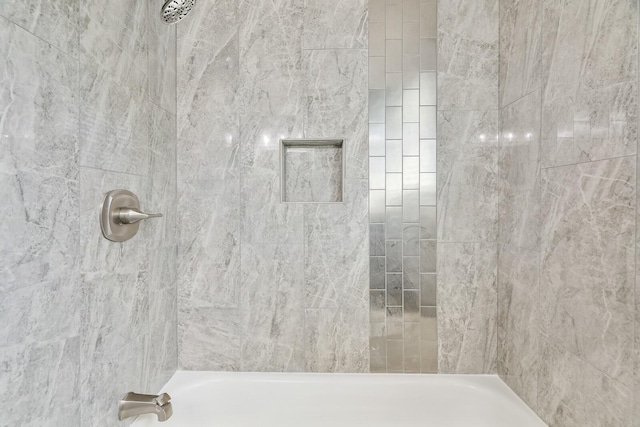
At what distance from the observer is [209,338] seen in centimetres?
175

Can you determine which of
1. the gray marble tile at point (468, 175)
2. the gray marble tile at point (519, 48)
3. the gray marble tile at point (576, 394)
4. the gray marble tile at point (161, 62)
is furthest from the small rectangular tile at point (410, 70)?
the gray marble tile at point (576, 394)

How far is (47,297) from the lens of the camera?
0.90 m

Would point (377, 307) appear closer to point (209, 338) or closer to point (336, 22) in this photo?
point (209, 338)

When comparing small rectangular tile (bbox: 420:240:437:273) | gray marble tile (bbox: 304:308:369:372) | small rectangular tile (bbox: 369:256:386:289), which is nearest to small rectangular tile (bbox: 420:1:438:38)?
small rectangular tile (bbox: 420:240:437:273)

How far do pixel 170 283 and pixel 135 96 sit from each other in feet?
2.74

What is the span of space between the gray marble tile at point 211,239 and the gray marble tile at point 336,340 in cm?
41

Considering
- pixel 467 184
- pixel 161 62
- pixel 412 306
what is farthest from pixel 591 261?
pixel 161 62

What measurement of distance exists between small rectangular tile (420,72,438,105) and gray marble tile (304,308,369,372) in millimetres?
1050

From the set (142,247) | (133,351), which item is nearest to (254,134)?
(142,247)

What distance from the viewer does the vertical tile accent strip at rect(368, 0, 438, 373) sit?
5.63ft

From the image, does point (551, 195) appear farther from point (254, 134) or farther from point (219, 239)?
point (219, 239)

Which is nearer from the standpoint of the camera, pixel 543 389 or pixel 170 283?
pixel 543 389

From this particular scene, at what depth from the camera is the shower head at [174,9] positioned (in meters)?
1.15

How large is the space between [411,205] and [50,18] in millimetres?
1468
